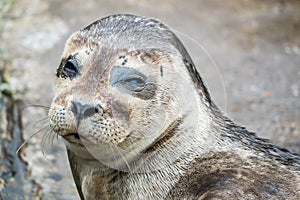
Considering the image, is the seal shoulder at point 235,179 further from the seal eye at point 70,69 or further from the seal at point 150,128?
the seal eye at point 70,69

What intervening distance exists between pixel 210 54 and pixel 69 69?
445cm

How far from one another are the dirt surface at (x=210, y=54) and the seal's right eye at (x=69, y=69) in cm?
191

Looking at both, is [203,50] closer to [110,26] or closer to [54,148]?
[54,148]

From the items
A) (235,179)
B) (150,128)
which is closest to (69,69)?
(150,128)

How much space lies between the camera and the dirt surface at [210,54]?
24.7ft

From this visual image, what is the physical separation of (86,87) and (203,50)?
467cm

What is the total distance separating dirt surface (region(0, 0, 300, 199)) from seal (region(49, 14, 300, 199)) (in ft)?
6.23

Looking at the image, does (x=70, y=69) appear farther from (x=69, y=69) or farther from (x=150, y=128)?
(x=150, y=128)

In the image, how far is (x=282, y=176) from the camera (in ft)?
15.4

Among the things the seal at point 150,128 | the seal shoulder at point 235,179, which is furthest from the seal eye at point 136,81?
the seal shoulder at point 235,179

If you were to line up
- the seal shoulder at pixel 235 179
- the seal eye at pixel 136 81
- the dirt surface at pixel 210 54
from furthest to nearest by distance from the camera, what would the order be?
the dirt surface at pixel 210 54 < the seal eye at pixel 136 81 < the seal shoulder at pixel 235 179

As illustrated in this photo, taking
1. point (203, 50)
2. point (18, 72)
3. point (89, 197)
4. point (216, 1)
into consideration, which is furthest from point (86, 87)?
point (216, 1)

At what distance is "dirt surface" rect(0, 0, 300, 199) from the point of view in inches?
296

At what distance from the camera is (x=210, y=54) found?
9.11 metres
